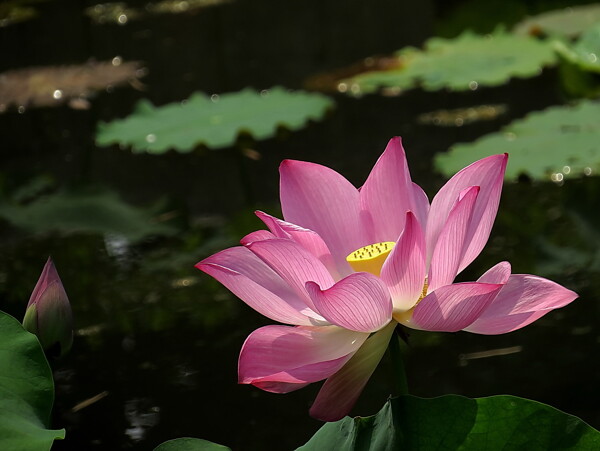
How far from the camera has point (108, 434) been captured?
1.27 metres

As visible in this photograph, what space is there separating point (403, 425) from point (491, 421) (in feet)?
0.21

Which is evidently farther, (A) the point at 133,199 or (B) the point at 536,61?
(B) the point at 536,61

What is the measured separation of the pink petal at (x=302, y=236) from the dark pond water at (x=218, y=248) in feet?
1.66

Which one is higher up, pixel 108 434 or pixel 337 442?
pixel 337 442

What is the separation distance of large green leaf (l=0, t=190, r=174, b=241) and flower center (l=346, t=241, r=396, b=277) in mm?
1332

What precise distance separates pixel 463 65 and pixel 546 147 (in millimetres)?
846

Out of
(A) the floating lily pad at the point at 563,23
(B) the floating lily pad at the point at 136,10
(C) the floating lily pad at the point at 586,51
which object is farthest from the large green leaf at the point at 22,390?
(B) the floating lily pad at the point at 136,10

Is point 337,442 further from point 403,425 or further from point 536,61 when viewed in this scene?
point 536,61

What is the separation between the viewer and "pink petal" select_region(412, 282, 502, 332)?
0.66m

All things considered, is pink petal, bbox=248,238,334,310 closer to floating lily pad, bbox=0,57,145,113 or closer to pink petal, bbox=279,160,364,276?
pink petal, bbox=279,160,364,276

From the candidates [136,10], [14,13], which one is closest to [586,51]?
[136,10]

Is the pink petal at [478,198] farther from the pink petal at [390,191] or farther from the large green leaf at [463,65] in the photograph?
the large green leaf at [463,65]

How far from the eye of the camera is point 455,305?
675 mm

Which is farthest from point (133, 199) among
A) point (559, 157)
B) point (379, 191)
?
point (379, 191)
